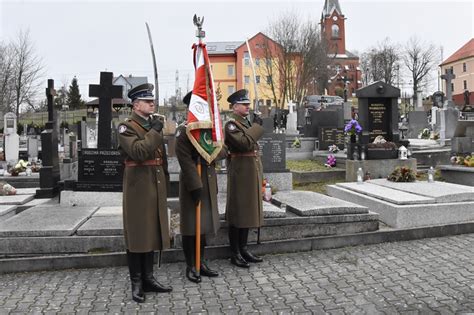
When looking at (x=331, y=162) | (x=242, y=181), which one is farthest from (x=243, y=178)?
(x=331, y=162)

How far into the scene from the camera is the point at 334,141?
56.0ft

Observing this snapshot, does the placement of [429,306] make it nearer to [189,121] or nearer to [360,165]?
[189,121]

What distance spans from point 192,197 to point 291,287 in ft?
4.76

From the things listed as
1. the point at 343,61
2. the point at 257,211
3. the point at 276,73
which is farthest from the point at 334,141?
the point at 343,61

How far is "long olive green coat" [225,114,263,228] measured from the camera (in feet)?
18.3

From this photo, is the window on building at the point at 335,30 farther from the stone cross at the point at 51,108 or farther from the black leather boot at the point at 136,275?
the black leather boot at the point at 136,275

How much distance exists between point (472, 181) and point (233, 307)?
7799mm

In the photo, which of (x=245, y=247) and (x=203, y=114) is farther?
(x=245, y=247)

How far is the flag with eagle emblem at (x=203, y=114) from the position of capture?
5109 mm

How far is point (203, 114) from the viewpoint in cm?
527

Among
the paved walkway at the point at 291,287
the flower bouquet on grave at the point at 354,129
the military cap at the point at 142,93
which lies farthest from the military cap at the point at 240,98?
the flower bouquet on grave at the point at 354,129

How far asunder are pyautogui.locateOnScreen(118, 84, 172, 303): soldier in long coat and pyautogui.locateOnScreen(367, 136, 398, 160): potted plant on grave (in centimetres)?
832

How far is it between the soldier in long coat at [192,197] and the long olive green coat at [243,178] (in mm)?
334

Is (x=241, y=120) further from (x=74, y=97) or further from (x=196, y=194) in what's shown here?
(x=74, y=97)
